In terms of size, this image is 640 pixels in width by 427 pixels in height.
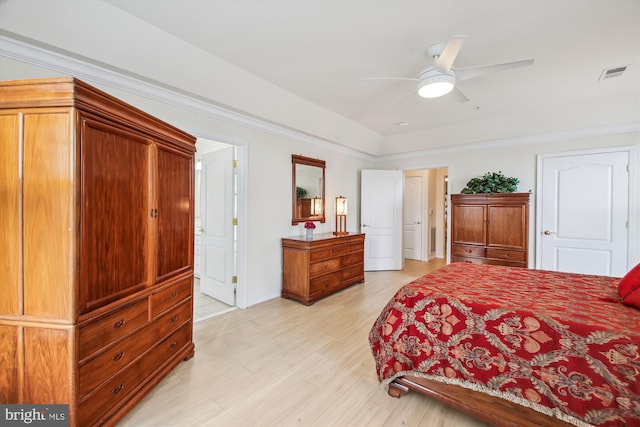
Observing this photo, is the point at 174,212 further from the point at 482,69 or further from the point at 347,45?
the point at 482,69

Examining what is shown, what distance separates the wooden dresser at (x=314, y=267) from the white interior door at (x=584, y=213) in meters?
3.15

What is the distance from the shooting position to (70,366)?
1.31 meters

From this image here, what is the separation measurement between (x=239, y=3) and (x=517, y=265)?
186 inches

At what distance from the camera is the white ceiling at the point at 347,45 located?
1938 mm

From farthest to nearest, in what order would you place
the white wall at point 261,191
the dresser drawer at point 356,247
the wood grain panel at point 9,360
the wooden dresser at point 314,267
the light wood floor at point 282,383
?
the dresser drawer at point 356,247, the wooden dresser at point 314,267, the white wall at point 261,191, the light wood floor at point 282,383, the wood grain panel at point 9,360

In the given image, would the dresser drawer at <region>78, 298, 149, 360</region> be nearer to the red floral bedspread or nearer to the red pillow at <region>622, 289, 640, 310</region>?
the red floral bedspread

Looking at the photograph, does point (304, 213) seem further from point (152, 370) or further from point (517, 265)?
point (517, 265)

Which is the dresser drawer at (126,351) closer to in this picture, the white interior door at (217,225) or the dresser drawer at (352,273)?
the white interior door at (217,225)

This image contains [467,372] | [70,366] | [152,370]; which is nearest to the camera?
[70,366]

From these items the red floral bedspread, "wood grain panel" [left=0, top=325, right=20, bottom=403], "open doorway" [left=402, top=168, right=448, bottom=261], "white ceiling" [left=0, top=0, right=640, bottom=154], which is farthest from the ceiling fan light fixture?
"open doorway" [left=402, top=168, right=448, bottom=261]

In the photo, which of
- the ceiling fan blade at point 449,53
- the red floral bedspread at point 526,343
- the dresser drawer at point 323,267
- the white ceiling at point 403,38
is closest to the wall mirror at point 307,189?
the dresser drawer at point 323,267

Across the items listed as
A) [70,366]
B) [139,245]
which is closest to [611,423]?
[70,366]

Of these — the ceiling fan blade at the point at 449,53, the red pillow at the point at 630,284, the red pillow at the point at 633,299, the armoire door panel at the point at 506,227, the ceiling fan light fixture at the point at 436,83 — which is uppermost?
the ceiling fan blade at the point at 449,53

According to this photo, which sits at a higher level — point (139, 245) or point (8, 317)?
point (139, 245)
